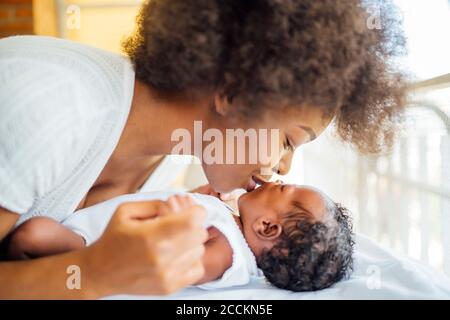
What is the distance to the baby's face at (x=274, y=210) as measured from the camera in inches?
32.4

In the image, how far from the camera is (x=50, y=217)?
28.3 inches

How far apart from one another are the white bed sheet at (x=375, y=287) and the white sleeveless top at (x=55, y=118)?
0.63 feet

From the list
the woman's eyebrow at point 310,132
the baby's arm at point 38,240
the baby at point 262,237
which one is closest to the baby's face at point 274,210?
the baby at point 262,237

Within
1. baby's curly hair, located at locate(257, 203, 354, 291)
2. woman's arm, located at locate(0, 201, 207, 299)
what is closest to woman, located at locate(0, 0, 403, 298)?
woman's arm, located at locate(0, 201, 207, 299)

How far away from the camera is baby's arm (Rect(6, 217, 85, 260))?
65 cm

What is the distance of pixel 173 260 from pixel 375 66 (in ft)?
1.70

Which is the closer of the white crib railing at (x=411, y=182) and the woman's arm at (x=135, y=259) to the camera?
the woman's arm at (x=135, y=259)

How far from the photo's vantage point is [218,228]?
0.78 m

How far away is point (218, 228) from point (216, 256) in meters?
0.05

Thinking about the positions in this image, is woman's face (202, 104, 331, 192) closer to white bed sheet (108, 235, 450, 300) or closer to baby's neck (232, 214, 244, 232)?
baby's neck (232, 214, 244, 232)

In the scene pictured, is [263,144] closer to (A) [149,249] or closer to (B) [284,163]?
(B) [284,163]

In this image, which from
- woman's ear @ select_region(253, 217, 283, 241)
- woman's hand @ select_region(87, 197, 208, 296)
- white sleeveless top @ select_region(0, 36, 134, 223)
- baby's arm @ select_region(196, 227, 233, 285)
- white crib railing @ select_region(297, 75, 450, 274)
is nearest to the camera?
woman's hand @ select_region(87, 197, 208, 296)

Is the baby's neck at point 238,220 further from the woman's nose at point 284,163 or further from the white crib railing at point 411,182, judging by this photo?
the white crib railing at point 411,182

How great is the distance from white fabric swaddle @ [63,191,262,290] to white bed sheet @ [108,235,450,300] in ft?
0.05
